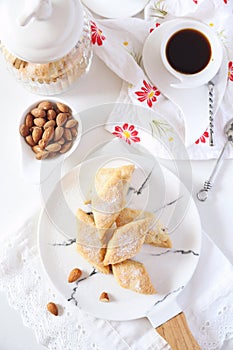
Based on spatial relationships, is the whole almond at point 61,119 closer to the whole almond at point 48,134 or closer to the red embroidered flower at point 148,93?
the whole almond at point 48,134

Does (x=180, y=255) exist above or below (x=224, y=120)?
below

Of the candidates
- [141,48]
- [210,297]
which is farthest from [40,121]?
[210,297]

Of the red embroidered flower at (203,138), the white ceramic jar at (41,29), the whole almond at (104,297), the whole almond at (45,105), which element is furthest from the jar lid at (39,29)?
the whole almond at (104,297)

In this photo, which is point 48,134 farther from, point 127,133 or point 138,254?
point 138,254

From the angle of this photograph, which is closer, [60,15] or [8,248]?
[60,15]

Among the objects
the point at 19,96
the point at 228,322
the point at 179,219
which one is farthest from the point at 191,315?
the point at 19,96

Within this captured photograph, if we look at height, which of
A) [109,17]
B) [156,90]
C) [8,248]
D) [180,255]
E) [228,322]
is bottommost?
[228,322]

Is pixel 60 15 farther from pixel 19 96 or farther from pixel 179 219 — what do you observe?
pixel 179 219
